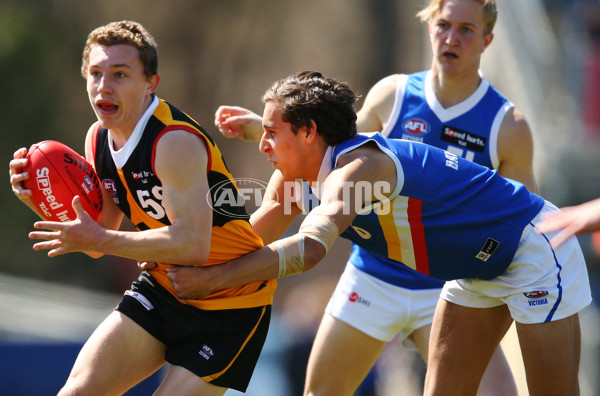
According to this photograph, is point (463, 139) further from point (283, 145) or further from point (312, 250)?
point (312, 250)

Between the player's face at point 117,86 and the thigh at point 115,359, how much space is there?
820mm

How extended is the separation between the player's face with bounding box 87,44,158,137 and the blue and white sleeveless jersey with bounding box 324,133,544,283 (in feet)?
2.72

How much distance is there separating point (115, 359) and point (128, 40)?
1319mm

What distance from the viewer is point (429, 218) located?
3025 mm

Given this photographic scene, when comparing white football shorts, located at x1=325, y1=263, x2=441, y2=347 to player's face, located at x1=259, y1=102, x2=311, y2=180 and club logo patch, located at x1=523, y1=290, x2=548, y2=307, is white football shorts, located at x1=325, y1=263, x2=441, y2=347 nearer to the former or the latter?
club logo patch, located at x1=523, y1=290, x2=548, y2=307

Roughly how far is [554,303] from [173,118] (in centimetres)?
171

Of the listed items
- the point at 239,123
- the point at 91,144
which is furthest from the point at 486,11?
the point at 91,144

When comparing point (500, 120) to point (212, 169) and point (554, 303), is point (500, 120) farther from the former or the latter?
point (212, 169)

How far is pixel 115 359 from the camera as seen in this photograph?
3.10 meters

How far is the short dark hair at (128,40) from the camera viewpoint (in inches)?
124

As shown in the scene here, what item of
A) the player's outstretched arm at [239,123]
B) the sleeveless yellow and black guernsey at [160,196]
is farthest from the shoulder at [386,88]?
the sleeveless yellow and black guernsey at [160,196]

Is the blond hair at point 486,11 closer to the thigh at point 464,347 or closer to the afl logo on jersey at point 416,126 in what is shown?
the afl logo on jersey at point 416,126

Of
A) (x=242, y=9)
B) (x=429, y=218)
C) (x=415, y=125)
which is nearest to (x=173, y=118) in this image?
(x=429, y=218)

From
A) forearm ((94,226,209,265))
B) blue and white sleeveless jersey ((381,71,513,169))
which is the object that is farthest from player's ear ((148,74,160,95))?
blue and white sleeveless jersey ((381,71,513,169))
